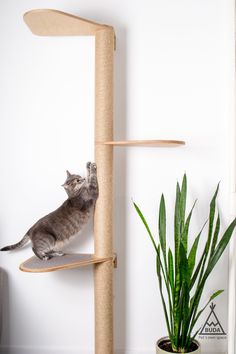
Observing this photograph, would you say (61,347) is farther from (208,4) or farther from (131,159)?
(208,4)

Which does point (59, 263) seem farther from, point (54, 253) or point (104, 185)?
point (104, 185)

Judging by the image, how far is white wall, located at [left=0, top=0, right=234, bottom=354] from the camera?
1609 millimetres

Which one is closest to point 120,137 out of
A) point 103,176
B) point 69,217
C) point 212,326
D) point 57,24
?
point 103,176

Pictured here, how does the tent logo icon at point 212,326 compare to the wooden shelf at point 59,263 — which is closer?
the wooden shelf at point 59,263

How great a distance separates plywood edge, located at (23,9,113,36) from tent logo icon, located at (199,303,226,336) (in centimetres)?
148

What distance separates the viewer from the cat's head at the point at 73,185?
1.51 meters

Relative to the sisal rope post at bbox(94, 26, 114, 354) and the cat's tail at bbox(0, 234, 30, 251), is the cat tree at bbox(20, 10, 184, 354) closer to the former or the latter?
the sisal rope post at bbox(94, 26, 114, 354)

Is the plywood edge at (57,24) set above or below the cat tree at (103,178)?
above

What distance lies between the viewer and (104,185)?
1.46 m

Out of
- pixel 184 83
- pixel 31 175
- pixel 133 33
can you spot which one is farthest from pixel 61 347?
pixel 133 33

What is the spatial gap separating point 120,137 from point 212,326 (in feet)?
3.54

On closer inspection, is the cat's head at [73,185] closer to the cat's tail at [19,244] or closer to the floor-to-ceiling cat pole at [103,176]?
the floor-to-ceiling cat pole at [103,176]

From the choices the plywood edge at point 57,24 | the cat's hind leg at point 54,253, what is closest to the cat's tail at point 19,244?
the cat's hind leg at point 54,253

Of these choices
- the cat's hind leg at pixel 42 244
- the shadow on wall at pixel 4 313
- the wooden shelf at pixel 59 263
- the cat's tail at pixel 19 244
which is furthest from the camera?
the shadow on wall at pixel 4 313
